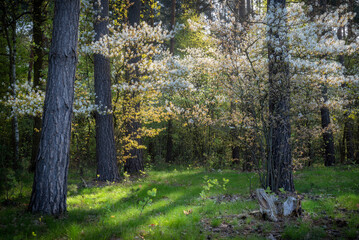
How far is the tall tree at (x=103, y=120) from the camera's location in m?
8.02

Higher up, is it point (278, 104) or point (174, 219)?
point (278, 104)

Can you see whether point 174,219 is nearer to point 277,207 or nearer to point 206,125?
point 277,207

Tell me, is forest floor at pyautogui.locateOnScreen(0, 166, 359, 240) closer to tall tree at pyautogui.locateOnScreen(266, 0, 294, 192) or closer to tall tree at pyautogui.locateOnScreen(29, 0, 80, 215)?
tall tree at pyautogui.locateOnScreen(29, 0, 80, 215)

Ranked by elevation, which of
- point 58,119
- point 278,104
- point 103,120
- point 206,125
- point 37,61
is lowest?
point 206,125

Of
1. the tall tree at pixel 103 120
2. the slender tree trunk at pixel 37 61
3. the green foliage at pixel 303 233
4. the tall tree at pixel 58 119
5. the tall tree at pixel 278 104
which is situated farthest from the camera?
the slender tree trunk at pixel 37 61

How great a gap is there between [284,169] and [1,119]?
46.7 ft

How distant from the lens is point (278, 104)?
590cm

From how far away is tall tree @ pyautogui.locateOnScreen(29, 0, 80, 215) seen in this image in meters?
4.25

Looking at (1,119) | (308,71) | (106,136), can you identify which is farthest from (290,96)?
(1,119)

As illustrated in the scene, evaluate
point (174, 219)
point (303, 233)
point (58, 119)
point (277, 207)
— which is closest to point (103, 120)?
point (58, 119)

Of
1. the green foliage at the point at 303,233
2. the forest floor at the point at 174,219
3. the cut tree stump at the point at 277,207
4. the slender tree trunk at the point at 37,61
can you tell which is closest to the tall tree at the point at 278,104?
the forest floor at the point at 174,219

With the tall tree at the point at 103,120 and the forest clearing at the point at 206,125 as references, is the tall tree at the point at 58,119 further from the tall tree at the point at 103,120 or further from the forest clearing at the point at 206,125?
the tall tree at the point at 103,120

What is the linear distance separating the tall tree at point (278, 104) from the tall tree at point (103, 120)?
506 cm

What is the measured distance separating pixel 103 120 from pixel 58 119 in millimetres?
3740
